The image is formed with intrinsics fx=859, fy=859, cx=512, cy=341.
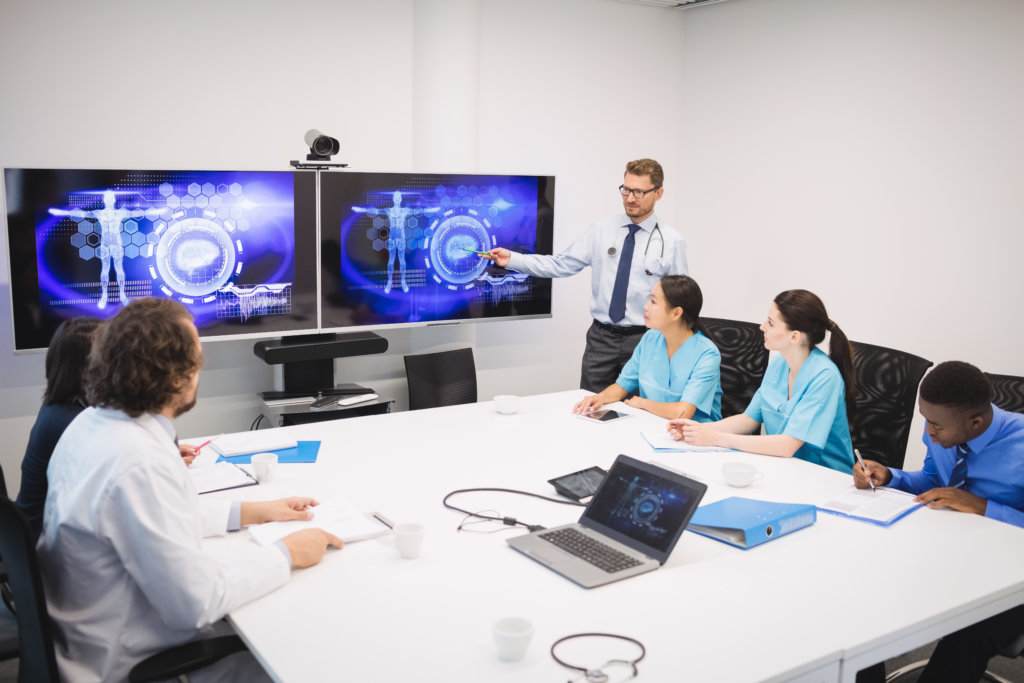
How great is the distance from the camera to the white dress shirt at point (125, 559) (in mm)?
1639

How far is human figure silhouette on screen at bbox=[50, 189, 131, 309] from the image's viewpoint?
3.66 meters

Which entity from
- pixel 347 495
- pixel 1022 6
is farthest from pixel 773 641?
pixel 1022 6

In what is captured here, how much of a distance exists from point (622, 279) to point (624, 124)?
5.25 feet

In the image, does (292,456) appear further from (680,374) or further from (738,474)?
(680,374)

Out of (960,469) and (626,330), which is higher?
(626,330)

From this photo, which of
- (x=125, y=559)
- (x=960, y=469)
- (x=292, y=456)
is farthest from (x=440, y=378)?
(x=125, y=559)

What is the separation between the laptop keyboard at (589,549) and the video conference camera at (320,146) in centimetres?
257

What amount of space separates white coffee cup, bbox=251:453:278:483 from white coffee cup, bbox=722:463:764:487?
1310mm

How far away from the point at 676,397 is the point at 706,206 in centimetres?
244

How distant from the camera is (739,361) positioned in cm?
398

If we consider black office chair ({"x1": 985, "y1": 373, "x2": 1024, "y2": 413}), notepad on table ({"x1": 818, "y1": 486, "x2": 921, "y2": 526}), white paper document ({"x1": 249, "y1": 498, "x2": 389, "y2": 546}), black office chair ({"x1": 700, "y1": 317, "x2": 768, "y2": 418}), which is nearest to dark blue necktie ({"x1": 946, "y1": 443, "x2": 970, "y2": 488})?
notepad on table ({"x1": 818, "y1": 486, "x2": 921, "y2": 526})

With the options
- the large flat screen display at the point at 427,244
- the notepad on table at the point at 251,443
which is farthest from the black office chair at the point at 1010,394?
the large flat screen display at the point at 427,244

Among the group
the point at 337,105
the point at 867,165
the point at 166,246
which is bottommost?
the point at 166,246

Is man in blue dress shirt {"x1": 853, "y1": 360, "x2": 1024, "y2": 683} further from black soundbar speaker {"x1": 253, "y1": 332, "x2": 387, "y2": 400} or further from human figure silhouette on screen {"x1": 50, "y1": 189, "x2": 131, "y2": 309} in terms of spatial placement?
human figure silhouette on screen {"x1": 50, "y1": 189, "x2": 131, "y2": 309}
